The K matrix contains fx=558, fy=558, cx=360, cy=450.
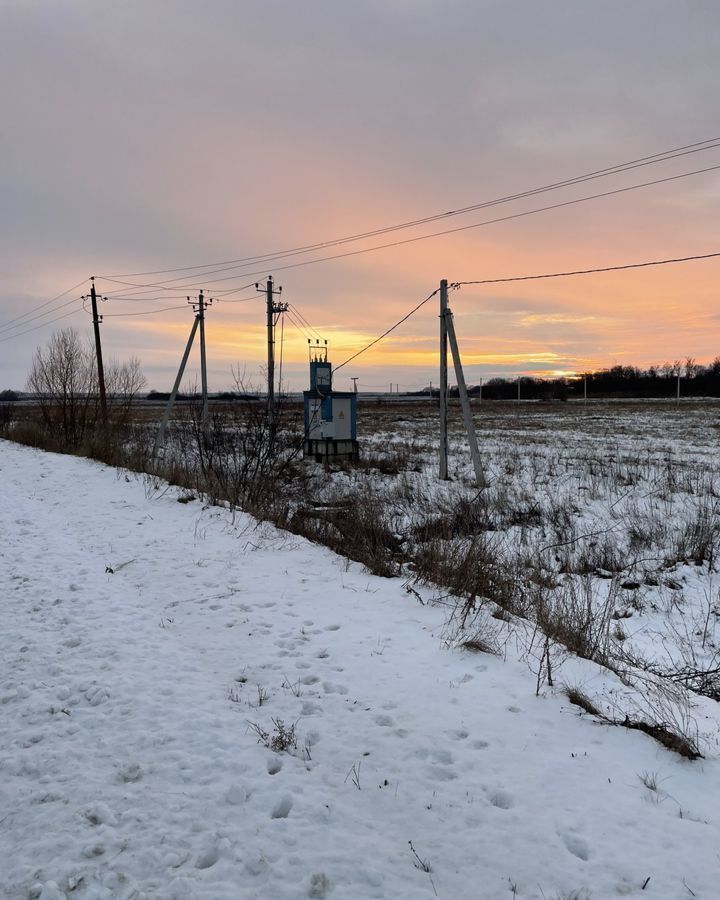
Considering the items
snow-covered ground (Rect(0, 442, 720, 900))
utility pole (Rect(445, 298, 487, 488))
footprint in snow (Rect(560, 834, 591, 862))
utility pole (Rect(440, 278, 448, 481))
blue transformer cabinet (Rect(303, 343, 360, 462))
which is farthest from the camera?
blue transformer cabinet (Rect(303, 343, 360, 462))

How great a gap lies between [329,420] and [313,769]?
16273mm

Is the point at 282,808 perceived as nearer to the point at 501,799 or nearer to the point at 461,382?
the point at 501,799

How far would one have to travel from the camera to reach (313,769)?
117 inches

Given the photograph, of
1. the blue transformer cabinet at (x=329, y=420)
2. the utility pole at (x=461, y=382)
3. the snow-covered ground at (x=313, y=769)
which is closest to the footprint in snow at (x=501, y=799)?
the snow-covered ground at (x=313, y=769)

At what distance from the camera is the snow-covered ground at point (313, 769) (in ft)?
7.60

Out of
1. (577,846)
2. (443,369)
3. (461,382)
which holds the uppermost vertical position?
(443,369)

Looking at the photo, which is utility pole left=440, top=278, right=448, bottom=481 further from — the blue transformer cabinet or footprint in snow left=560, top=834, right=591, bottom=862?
footprint in snow left=560, top=834, right=591, bottom=862

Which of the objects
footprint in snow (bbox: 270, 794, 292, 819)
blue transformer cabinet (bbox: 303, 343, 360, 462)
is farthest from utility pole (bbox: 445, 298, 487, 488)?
footprint in snow (bbox: 270, 794, 292, 819)

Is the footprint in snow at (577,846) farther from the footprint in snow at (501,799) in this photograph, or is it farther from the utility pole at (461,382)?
the utility pole at (461,382)

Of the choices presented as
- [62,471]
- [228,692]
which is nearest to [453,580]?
[228,692]

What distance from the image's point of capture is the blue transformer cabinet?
1902 centimetres

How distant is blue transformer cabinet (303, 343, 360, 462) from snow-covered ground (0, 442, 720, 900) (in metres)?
13.8

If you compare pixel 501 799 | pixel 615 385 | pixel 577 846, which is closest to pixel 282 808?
pixel 501 799

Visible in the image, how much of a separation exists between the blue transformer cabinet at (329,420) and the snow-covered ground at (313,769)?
13766 millimetres
